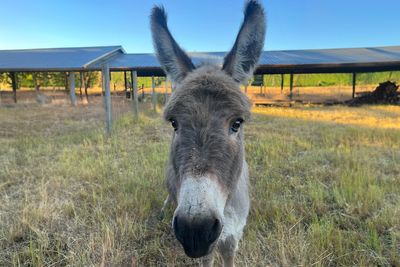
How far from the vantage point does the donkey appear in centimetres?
150

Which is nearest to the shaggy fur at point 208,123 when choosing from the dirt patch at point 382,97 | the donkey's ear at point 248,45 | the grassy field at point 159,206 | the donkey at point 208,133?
the donkey at point 208,133

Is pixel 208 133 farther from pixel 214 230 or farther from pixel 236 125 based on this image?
pixel 214 230

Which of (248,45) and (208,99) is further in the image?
(248,45)

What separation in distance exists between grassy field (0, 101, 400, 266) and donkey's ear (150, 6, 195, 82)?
1811mm

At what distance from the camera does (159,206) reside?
394cm

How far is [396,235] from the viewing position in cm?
301

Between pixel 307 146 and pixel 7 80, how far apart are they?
3567cm

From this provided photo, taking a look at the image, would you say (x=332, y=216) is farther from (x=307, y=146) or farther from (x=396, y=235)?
(x=307, y=146)

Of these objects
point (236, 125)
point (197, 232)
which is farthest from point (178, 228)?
point (236, 125)

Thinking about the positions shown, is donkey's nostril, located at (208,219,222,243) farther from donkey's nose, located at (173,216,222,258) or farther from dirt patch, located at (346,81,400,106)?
dirt patch, located at (346,81,400,106)

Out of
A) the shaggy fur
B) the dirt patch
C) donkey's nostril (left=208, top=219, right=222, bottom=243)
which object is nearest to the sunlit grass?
the dirt patch

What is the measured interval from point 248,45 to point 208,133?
930mm

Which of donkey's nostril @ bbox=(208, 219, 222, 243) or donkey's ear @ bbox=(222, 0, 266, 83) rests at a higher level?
donkey's ear @ bbox=(222, 0, 266, 83)

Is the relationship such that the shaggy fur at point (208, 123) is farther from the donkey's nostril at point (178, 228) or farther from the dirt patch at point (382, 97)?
the dirt patch at point (382, 97)
